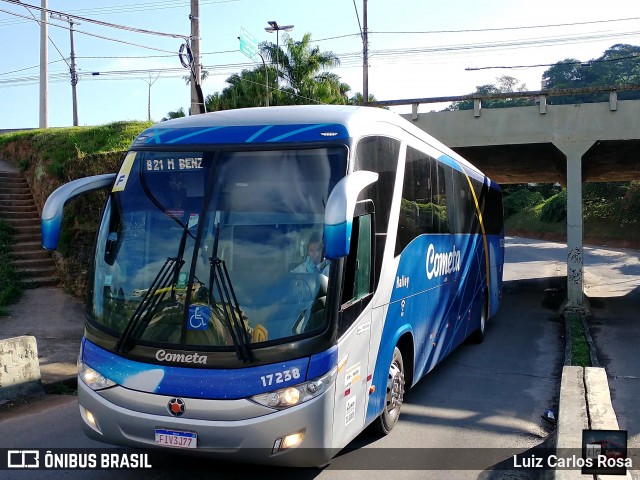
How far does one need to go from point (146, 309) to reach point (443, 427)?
3.60 meters

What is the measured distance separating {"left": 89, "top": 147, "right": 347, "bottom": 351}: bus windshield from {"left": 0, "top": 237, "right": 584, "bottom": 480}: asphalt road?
150 centimetres

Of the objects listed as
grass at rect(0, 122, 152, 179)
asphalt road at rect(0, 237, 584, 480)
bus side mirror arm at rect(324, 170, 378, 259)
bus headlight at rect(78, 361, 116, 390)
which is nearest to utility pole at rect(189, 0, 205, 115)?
grass at rect(0, 122, 152, 179)

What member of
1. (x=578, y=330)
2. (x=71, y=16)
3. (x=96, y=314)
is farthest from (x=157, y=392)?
(x=71, y=16)

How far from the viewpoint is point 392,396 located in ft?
20.2

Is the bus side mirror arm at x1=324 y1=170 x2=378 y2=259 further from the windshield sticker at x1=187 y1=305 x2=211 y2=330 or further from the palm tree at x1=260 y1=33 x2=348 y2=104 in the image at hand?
the palm tree at x1=260 y1=33 x2=348 y2=104

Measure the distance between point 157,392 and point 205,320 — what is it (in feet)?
2.02

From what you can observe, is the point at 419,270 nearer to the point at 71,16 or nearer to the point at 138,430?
the point at 138,430

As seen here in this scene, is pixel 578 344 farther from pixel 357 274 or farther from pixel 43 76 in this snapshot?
pixel 43 76

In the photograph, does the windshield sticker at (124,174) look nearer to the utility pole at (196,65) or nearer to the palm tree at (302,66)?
the utility pole at (196,65)

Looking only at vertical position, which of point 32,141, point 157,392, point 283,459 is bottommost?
point 283,459

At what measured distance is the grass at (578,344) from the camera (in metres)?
9.74

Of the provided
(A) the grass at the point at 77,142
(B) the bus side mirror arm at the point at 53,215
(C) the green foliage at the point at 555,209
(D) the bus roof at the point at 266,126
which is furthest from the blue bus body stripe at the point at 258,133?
(C) the green foliage at the point at 555,209

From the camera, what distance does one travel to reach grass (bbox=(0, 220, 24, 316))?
11.9 meters

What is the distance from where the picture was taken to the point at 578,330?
12734mm
